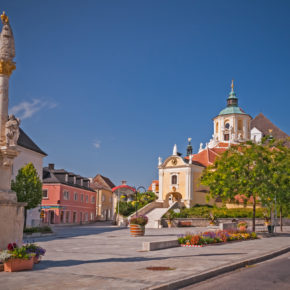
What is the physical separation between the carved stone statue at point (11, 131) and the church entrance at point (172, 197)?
53.3m

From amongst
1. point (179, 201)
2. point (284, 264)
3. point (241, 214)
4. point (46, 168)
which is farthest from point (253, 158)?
point (46, 168)

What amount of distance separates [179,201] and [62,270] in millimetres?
53299

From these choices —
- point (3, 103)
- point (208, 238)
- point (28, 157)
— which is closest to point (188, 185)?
point (28, 157)

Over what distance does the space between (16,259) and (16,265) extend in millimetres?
166

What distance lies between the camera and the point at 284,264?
46.3 ft

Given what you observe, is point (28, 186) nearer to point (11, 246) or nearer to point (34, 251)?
point (34, 251)

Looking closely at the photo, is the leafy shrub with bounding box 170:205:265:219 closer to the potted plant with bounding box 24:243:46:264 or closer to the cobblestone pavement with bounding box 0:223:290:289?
the cobblestone pavement with bounding box 0:223:290:289

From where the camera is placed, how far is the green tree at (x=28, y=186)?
35406 millimetres

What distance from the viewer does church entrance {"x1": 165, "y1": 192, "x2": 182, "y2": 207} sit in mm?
65000

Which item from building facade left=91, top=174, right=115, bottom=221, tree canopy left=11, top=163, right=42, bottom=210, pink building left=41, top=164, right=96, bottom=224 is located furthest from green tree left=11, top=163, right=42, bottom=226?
building facade left=91, top=174, right=115, bottom=221

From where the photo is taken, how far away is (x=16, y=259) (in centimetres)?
1112

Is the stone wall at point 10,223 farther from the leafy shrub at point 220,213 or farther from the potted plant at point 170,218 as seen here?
the leafy shrub at point 220,213

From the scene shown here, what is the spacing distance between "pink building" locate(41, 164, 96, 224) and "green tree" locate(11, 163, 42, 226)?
68.0ft

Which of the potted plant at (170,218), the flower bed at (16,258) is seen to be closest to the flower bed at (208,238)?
the flower bed at (16,258)
